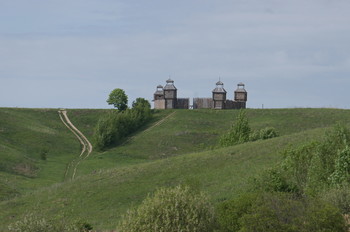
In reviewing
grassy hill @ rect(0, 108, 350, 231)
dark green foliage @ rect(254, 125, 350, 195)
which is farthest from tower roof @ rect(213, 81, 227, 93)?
dark green foliage @ rect(254, 125, 350, 195)

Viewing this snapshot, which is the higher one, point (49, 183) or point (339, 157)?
point (339, 157)

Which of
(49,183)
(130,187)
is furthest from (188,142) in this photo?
(130,187)

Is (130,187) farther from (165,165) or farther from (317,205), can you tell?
(317,205)

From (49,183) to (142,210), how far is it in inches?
1545

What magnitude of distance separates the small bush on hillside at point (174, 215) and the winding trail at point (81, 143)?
42355mm

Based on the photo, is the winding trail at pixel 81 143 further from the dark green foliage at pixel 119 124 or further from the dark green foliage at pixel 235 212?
the dark green foliage at pixel 235 212

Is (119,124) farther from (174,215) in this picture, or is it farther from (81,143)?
(174,215)

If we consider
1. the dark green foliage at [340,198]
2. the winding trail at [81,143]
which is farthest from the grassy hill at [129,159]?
the dark green foliage at [340,198]

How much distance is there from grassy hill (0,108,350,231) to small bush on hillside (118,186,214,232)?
7307mm

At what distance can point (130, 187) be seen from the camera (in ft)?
175

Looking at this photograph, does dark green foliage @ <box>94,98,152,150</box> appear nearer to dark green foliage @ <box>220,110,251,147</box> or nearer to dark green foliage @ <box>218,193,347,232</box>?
dark green foliage @ <box>220,110,251,147</box>

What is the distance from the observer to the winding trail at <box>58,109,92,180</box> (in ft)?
249

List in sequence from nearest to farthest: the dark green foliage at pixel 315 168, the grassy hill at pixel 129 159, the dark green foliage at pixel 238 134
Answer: the dark green foliage at pixel 315 168 < the grassy hill at pixel 129 159 < the dark green foliage at pixel 238 134

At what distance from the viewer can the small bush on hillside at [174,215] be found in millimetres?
29500
